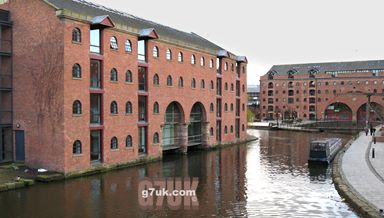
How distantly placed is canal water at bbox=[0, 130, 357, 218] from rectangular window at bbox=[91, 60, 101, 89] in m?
6.26

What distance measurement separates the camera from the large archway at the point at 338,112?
341 ft

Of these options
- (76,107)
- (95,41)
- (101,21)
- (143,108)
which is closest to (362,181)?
(143,108)

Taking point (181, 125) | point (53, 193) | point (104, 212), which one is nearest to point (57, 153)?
point (53, 193)

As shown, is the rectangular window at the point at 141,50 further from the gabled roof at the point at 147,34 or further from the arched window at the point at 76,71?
the arched window at the point at 76,71

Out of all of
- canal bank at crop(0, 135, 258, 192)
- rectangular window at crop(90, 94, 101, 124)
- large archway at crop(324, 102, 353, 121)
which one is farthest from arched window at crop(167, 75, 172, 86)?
large archway at crop(324, 102, 353, 121)

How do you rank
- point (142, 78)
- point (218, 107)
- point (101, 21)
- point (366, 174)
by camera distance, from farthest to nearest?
point (218, 107) < point (142, 78) < point (101, 21) < point (366, 174)

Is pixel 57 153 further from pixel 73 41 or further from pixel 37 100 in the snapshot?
pixel 73 41

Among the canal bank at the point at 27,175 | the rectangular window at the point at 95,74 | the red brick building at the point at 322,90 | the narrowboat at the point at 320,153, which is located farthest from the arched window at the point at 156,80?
the red brick building at the point at 322,90

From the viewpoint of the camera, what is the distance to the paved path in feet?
66.1

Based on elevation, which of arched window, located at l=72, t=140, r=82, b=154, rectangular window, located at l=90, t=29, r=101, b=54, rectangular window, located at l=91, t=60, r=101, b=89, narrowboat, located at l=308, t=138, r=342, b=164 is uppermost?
rectangular window, located at l=90, t=29, r=101, b=54

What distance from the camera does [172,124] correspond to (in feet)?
132

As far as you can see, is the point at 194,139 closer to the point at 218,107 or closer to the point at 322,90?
the point at 218,107

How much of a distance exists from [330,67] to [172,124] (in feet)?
Answer: 252

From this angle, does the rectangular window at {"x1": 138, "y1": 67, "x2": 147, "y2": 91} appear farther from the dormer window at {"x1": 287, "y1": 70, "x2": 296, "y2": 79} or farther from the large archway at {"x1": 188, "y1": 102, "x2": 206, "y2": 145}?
the dormer window at {"x1": 287, "y1": 70, "x2": 296, "y2": 79}
